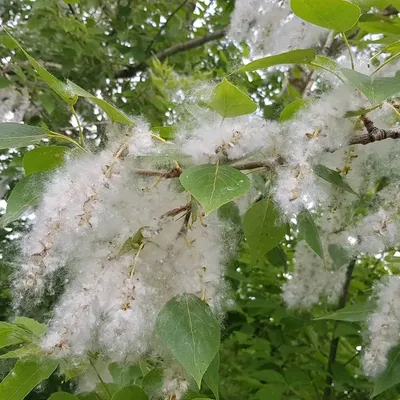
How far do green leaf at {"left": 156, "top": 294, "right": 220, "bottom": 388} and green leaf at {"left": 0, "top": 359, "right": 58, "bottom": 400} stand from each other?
0.27m

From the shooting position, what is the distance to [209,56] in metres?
3.30

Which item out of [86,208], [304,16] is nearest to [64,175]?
[86,208]

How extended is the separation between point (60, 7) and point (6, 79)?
648 mm

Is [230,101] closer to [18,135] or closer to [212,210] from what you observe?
[212,210]

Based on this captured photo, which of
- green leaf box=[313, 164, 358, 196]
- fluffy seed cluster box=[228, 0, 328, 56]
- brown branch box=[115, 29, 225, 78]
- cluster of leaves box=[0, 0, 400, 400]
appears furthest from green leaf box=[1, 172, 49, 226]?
brown branch box=[115, 29, 225, 78]

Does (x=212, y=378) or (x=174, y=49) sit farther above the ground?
(x=212, y=378)

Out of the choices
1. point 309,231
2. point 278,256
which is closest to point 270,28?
point 278,256

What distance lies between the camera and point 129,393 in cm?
91

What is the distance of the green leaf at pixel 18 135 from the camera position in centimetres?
92

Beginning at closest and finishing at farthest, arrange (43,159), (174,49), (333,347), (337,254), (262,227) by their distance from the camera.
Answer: (43,159)
(262,227)
(337,254)
(333,347)
(174,49)

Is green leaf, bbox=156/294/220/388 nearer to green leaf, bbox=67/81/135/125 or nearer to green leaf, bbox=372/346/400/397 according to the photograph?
green leaf, bbox=67/81/135/125

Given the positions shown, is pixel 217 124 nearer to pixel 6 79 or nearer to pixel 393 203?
pixel 393 203

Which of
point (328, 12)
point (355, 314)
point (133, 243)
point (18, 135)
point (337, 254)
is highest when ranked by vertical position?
point (328, 12)

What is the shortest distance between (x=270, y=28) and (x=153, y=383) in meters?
1.48
